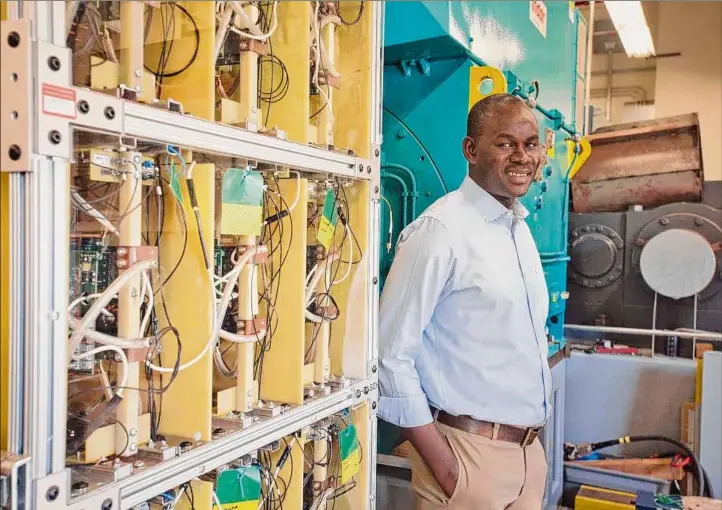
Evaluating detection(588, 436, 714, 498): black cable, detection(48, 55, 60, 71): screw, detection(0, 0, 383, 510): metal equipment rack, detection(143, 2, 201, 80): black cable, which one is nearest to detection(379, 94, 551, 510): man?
detection(143, 2, 201, 80): black cable

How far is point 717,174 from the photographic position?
6699 mm

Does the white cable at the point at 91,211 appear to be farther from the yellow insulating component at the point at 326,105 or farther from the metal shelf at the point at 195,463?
the yellow insulating component at the point at 326,105

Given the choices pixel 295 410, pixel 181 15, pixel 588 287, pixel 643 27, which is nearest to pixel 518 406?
pixel 295 410

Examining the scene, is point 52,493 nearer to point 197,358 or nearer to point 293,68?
point 197,358

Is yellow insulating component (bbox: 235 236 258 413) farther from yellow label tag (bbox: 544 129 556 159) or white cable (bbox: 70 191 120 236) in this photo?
yellow label tag (bbox: 544 129 556 159)

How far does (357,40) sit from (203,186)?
637 millimetres

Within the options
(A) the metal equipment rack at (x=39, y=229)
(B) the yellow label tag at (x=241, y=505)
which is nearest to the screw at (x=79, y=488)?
(A) the metal equipment rack at (x=39, y=229)

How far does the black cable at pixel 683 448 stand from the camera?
311 cm

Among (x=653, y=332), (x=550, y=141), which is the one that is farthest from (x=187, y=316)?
(x=653, y=332)

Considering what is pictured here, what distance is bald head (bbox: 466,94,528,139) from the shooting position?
1.78 metres

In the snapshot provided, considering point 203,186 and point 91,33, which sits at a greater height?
point 91,33

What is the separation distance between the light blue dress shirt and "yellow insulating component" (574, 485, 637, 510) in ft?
4.69

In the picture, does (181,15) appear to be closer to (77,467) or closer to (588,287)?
(77,467)

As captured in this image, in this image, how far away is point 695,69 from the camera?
6898mm
